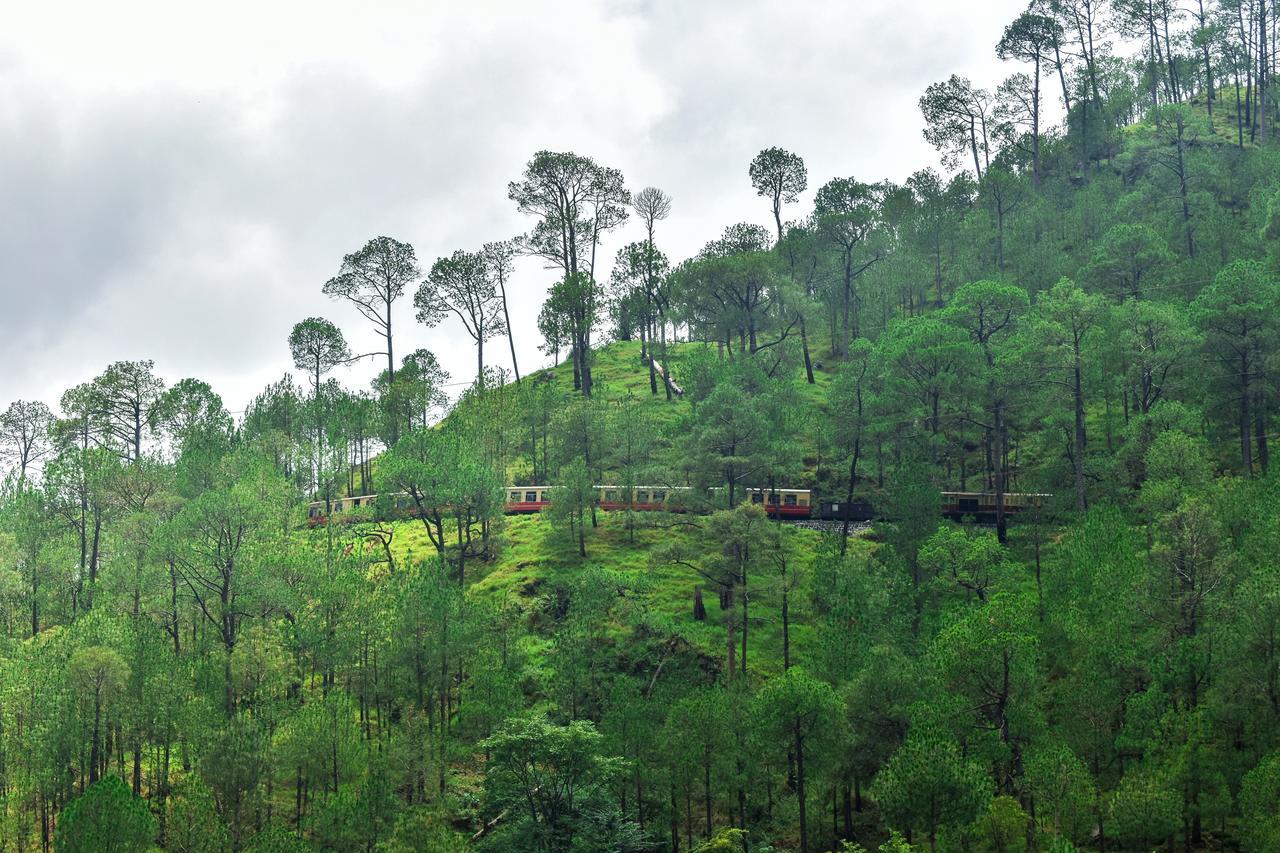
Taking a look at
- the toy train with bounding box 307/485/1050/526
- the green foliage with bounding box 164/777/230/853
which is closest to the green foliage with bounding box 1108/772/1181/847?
the toy train with bounding box 307/485/1050/526

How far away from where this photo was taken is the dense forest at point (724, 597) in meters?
37.1

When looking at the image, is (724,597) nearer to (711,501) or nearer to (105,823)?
(711,501)

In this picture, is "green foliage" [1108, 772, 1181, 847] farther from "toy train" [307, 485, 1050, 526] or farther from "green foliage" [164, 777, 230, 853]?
"green foliage" [164, 777, 230, 853]

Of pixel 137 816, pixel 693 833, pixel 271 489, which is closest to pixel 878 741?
pixel 693 833

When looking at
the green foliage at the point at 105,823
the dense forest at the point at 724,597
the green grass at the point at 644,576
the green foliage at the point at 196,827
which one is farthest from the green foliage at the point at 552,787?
the green grass at the point at 644,576

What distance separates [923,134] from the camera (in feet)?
371

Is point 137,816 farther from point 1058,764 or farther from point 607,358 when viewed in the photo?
point 607,358

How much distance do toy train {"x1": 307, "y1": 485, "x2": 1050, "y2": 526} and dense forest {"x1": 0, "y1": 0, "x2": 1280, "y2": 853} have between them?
87 cm

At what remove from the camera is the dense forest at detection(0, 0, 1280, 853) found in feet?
A: 122

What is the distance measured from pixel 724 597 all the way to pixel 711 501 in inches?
231

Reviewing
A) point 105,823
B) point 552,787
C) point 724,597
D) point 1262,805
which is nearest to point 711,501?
point 724,597

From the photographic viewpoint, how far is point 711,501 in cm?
5897

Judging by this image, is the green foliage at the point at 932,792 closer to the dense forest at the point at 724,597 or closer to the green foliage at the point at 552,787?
the dense forest at the point at 724,597

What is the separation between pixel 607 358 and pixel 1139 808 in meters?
90.1
